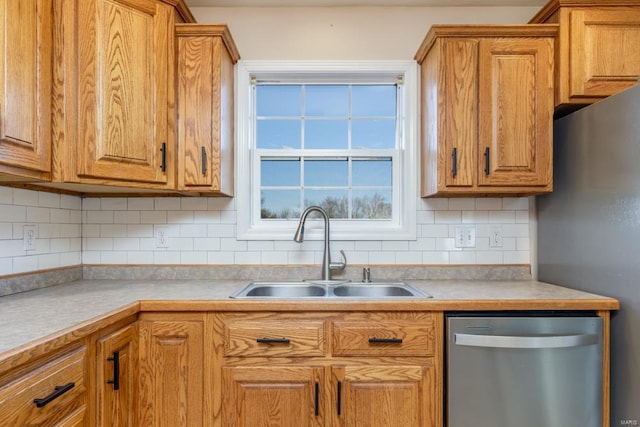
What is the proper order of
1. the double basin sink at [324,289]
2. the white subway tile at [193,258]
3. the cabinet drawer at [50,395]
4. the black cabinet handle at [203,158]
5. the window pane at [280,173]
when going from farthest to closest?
the window pane at [280,173], the white subway tile at [193,258], the double basin sink at [324,289], the black cabinet handle at [203,158], the cabinet drawer at [50,395]

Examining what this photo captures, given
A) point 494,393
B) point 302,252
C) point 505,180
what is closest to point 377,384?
point 494,393

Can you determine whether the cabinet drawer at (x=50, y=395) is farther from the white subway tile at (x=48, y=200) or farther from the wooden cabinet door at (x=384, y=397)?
the white subway tile at (x=48, y=200)

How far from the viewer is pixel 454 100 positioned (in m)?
1.89

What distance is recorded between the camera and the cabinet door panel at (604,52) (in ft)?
5.94

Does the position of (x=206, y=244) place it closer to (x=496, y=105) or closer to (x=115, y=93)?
(x=115, y=93)

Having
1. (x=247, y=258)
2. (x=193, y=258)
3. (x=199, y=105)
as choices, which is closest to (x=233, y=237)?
(x=247, y=258)

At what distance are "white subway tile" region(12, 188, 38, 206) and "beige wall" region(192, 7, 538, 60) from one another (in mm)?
1304

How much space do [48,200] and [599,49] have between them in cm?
279

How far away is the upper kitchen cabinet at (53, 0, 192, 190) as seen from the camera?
154cm

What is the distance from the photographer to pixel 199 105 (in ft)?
6.19

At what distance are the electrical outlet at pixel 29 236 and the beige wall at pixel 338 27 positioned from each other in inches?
56.2

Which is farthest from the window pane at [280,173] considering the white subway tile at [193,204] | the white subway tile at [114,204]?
the white subway tile at [114,204]

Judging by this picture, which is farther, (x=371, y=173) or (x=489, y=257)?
(x=371, y=173)

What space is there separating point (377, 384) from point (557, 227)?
123cm
